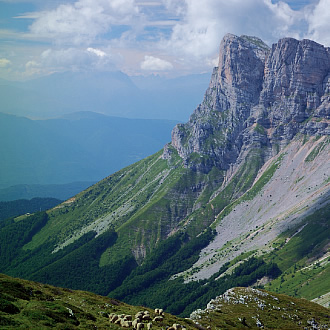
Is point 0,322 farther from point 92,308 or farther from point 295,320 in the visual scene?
point 295,320

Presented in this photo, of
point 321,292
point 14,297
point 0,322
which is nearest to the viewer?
point 0,322

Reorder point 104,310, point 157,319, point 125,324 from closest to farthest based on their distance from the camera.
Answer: point 125,324 < point 157,319 < point 104,310

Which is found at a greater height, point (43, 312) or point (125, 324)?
point (43, 312)

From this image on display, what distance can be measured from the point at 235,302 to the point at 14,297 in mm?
71849

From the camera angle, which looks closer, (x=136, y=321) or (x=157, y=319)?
(x=136, y=321)

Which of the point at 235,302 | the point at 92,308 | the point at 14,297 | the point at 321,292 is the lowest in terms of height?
the point at 321,292

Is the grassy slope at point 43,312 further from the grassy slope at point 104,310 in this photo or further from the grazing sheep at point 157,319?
the grazing sheep at point 157,319

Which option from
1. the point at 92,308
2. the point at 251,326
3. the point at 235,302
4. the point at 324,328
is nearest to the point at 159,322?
the point at 92,308

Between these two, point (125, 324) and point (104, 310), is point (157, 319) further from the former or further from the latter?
point (104, 310)

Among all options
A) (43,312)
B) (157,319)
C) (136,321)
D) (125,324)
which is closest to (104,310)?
(157,319)

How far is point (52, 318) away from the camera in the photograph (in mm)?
53438

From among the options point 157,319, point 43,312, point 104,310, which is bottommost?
point 157,319

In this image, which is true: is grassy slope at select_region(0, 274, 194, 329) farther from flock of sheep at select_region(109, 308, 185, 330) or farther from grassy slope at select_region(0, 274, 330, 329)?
flock of sheep at select_region(109, 308, 185, 330)

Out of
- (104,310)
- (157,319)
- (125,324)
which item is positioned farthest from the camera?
(104,310)
